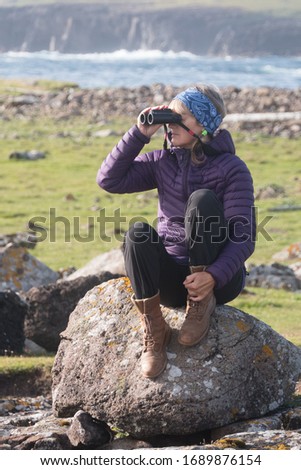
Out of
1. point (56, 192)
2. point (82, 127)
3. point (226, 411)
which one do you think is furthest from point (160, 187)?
point (82, 127)

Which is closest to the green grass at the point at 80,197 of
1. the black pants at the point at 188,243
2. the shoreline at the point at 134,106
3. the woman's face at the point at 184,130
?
the shoreline at the point at 134,106

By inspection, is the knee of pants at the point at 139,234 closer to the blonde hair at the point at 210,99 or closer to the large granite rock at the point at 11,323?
the blonde hair at the point at 210,99

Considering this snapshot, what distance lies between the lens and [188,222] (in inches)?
289

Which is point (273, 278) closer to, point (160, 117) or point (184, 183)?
point (184, 183)

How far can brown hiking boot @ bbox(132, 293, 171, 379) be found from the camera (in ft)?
24.6

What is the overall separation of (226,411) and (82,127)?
40299mm

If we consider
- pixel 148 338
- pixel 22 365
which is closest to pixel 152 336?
pixel 148 338

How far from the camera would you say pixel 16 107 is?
189 feet

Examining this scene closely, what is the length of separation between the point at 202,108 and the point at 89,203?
20.3 metres

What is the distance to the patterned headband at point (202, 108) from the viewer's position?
7.73 m

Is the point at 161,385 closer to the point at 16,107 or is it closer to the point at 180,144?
the point at 180,144

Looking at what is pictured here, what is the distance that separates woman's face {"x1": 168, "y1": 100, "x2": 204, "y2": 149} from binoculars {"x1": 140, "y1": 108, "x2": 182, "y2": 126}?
0.05 m
